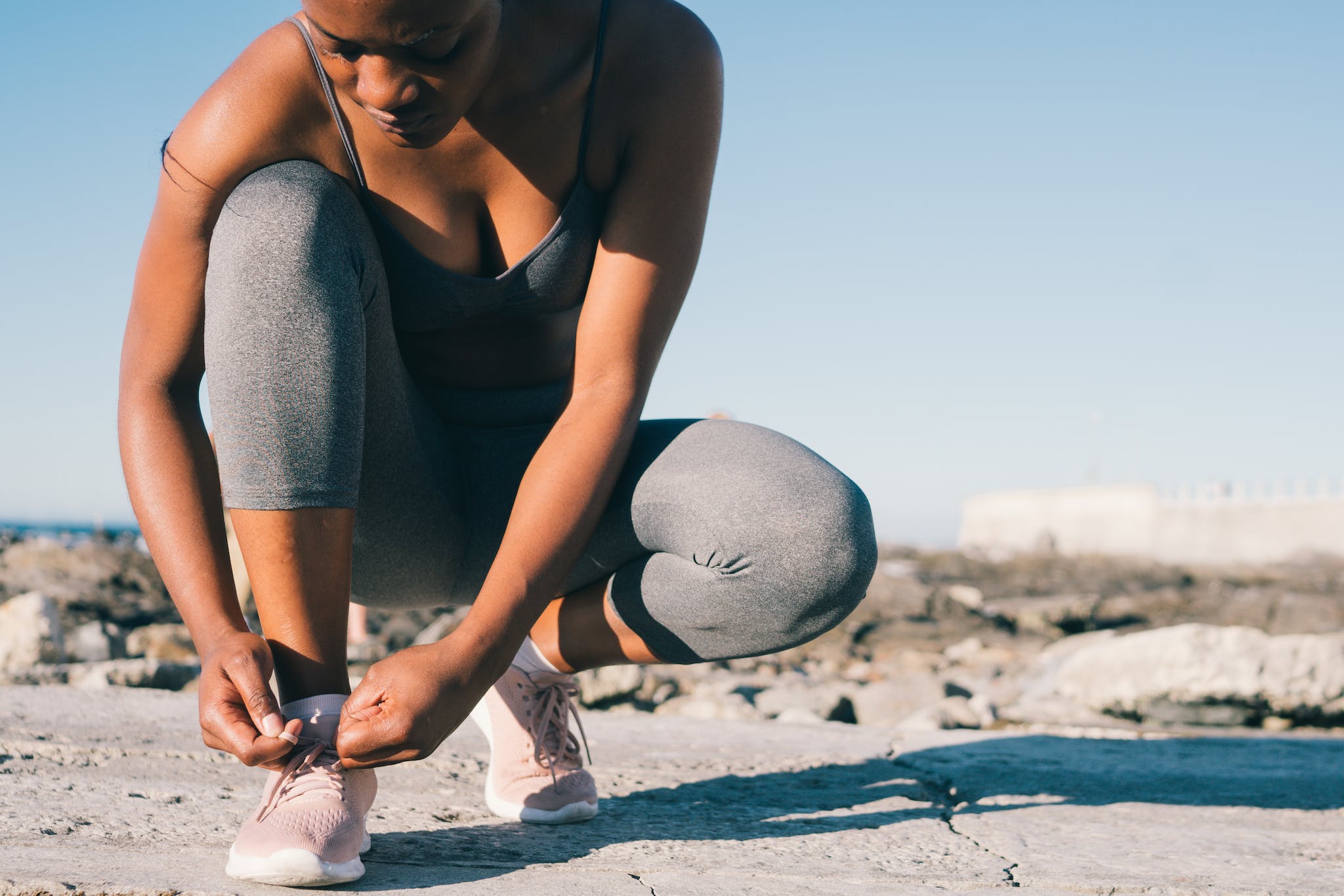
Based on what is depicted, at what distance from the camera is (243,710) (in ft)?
3.87

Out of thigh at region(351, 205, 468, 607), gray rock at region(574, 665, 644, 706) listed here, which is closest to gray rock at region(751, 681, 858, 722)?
gray rock at region(574, 665, 644, 706)

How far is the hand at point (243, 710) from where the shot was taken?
3.77 feet

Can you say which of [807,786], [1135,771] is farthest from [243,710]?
[1135,771]

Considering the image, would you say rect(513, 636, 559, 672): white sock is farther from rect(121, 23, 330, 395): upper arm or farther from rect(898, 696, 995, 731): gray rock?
rect(898, 696, 995, 731): gray rock

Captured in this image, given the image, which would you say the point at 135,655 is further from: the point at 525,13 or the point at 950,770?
the point at 525,13

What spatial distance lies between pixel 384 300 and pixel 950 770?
1533mm

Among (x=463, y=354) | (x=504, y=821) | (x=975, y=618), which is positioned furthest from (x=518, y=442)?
(x=975, y=618)

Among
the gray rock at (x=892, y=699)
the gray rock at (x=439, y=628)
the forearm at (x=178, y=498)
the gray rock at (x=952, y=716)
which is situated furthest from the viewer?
the gray rock at (x=439, y=628)

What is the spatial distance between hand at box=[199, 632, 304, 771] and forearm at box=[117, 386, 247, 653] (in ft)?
0.42

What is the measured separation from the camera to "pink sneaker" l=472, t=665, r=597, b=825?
1.64 meters

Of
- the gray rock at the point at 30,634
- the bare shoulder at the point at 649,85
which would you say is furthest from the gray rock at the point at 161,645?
the bare shoulder at the point at 649,85

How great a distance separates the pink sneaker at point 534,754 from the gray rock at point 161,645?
3999 mm

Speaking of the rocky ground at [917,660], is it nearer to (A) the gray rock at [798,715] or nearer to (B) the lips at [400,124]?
(A) the gray rock at [798,715]

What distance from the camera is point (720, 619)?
1.56 m
